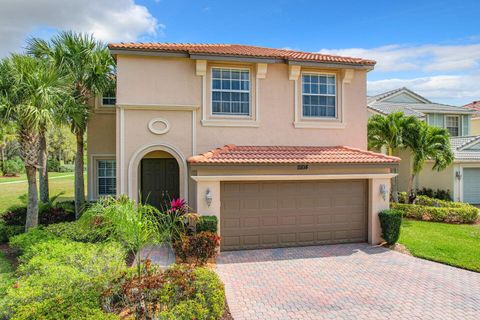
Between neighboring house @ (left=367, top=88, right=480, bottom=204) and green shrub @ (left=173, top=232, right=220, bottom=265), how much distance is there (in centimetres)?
1770

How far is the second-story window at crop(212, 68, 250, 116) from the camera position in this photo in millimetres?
13367

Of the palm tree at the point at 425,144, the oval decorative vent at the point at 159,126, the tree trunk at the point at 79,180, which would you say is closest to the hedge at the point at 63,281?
the oval decorative vent at the point at 159,126

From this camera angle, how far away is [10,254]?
11039mm

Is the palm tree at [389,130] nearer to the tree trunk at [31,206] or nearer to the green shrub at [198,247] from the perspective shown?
the green shrub at [198,247]

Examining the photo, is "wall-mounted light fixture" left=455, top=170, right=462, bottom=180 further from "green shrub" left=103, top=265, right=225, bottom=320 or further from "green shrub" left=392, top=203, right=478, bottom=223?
"green shrub" left=103, top=265, right=225, bottom=320

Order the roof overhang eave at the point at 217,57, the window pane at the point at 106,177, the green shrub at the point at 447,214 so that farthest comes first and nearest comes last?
the green shrub at the point at 447,214
the window pane at the point at 106,177
the roof overhang eave at the point at 217,57

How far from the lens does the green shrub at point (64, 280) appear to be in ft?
18.4

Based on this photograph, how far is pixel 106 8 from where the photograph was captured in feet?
42.5

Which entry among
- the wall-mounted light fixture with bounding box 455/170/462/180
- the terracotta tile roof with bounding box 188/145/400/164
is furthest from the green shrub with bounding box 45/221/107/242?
the wall-mounted light fixture with bounding box 455/170/462/180

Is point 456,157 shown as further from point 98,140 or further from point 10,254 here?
point 10,254

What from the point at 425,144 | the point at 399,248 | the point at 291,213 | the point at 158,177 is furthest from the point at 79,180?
the point at 425,144

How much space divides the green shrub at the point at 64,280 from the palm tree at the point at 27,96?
453 cm

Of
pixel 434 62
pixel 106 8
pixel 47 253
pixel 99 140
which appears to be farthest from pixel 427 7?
pixel 47 253

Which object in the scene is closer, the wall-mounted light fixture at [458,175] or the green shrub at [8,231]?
the green shrub at [8,231]
